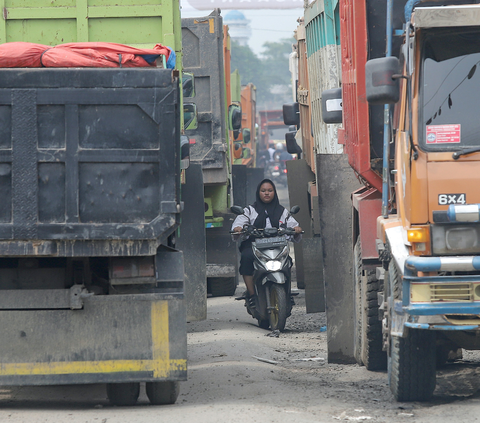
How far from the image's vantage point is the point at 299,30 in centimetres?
1427

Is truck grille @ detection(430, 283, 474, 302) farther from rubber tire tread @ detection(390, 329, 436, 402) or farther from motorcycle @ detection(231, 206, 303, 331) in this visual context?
motorcycle @ detection(231, 206, 303, 331)

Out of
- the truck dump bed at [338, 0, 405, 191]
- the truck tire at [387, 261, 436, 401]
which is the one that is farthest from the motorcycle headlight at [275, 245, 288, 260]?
the truck tire at [387, 261, 436, 401]

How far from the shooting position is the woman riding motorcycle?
9219mm

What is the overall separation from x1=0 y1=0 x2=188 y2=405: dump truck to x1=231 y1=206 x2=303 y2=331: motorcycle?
3533 millimetres

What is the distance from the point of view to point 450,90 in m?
4.97

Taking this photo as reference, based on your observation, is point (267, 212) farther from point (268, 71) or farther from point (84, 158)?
point (268, 71)

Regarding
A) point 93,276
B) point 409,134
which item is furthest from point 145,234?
point 409,134

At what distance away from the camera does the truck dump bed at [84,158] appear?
16.4 feet

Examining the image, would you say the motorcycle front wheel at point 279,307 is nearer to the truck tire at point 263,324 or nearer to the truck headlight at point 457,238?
the truck tire at point 263,324

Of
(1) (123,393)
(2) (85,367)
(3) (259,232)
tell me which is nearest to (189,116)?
(3) (259,232)

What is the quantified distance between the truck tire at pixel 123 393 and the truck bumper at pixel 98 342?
15.2 inches

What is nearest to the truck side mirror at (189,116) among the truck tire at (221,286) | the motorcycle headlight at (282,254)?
the motorcycle headlight at (282,254)

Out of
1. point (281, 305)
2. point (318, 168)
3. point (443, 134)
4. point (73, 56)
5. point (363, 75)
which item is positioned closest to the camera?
point (443, 134)

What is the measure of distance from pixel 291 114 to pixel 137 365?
31.5ft
